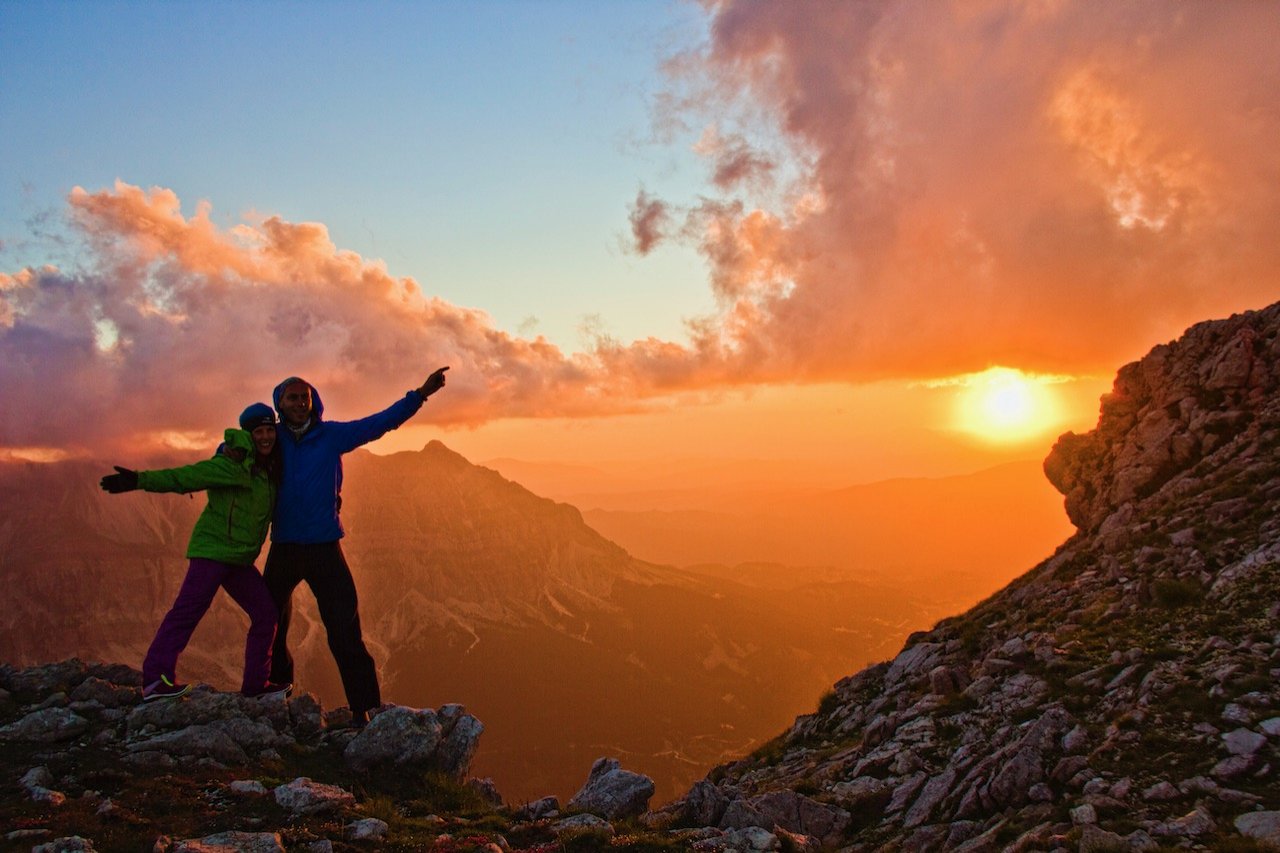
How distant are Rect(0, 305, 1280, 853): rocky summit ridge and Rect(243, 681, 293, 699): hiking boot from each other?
1.34 ft

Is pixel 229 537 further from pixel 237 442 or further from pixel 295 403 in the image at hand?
pixel 295 403

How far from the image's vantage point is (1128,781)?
37.7ft

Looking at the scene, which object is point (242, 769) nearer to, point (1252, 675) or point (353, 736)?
point (353, 736)

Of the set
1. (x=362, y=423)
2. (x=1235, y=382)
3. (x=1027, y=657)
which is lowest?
(x=1027, y=657)

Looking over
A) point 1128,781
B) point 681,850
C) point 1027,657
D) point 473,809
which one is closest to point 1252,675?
point 1128,781

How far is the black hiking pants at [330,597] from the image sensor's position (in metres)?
15.3

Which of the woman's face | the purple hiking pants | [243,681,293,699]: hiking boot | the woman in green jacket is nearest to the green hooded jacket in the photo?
the woman in green jacket

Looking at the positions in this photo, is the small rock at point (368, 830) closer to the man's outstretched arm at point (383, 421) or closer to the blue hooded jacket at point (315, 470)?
the blue hooded jacket at point (315, 470)

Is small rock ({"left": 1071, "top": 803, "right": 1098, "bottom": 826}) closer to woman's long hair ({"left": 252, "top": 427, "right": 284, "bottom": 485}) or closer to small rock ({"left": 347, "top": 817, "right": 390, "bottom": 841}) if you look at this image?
small rock ({"left": 347, "top": 817, "right": 390, "bottom": 841})

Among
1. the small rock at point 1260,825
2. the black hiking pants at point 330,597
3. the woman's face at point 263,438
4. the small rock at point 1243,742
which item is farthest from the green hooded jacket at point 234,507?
the small rock at point 1243,742

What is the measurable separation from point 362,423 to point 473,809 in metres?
8.84

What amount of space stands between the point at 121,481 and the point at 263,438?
261 centimetres

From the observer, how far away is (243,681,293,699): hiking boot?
1599 cm

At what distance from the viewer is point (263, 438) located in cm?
1463
